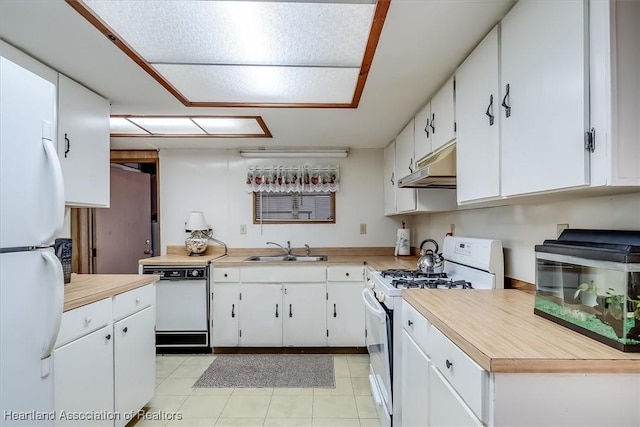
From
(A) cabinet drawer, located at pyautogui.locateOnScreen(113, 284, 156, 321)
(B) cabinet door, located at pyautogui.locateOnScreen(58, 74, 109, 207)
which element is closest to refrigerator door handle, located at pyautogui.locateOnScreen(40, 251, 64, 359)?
(A) cabinet drawer, located at pyautogui.locateOnScreen(113, 284, 156, 321)

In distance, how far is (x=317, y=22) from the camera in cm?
133

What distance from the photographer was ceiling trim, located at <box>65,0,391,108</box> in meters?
1.23

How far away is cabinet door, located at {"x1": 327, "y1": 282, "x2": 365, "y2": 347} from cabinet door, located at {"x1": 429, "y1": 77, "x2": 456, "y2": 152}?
1586 mm

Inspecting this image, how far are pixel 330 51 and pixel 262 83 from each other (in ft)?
1.66

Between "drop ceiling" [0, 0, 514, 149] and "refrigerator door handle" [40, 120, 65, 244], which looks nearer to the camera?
"refrigerator door handle" [40, 120, 65, 244]

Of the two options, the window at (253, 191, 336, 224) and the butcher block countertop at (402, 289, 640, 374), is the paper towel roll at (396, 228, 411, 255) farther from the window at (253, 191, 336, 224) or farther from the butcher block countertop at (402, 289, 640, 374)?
the butcher block countertop at (402, 289, 640, 374)

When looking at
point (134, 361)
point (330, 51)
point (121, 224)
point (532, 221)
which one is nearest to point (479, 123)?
point (532, 221)

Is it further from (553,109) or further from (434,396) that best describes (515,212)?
(434,396)

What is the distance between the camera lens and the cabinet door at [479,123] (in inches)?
51.9

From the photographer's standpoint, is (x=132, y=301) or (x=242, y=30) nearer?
(x=242, y=30)

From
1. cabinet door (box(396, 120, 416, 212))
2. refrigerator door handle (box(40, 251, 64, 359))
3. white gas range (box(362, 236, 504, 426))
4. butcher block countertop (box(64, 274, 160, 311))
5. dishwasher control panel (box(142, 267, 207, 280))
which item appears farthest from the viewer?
dishwasher control panel (box(142, 267, 207, 280))

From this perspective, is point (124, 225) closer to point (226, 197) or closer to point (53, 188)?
point (226, 197)

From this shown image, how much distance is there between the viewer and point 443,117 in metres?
1.86

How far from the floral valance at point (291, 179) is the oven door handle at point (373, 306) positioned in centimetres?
160
